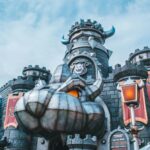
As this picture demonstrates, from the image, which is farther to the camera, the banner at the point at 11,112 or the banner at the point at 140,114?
the banner at the point at 11,112

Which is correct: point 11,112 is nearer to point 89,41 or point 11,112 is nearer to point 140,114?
point 89,41

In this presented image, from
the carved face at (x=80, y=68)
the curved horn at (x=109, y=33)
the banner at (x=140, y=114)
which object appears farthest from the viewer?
the curved horn at (x=109, y=33)

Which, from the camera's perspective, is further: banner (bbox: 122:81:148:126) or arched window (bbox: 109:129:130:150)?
banner (bbox: 122:81:148:126)

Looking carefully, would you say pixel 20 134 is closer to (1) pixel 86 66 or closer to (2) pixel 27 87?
(2) pixel 27 87

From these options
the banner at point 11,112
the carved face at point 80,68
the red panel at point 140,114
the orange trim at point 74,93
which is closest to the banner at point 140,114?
the red panel at point 140,114

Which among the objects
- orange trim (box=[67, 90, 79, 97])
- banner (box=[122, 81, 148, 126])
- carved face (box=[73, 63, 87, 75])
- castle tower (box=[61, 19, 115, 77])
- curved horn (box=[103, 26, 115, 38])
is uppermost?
curved horn (box=[103, 26, 115, 38])

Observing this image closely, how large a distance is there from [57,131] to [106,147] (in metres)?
6.21

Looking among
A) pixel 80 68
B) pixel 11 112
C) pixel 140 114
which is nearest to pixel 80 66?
pixel 80 68

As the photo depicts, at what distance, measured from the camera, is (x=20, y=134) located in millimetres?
17359

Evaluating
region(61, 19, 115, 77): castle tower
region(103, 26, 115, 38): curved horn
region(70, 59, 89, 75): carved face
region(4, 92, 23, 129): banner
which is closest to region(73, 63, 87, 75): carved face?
region(70, 59, 89, 75): carved face

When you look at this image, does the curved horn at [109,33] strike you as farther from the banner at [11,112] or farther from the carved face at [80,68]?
the banner at [11,112]

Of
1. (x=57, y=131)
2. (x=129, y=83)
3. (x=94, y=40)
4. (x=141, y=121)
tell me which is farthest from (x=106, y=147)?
(x=94, y=40)

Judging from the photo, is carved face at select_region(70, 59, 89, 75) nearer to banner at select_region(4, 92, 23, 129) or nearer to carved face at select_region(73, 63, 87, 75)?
carved face at select_region(73, 63, 87, 75)

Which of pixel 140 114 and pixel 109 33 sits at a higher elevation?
pixel 109 33
